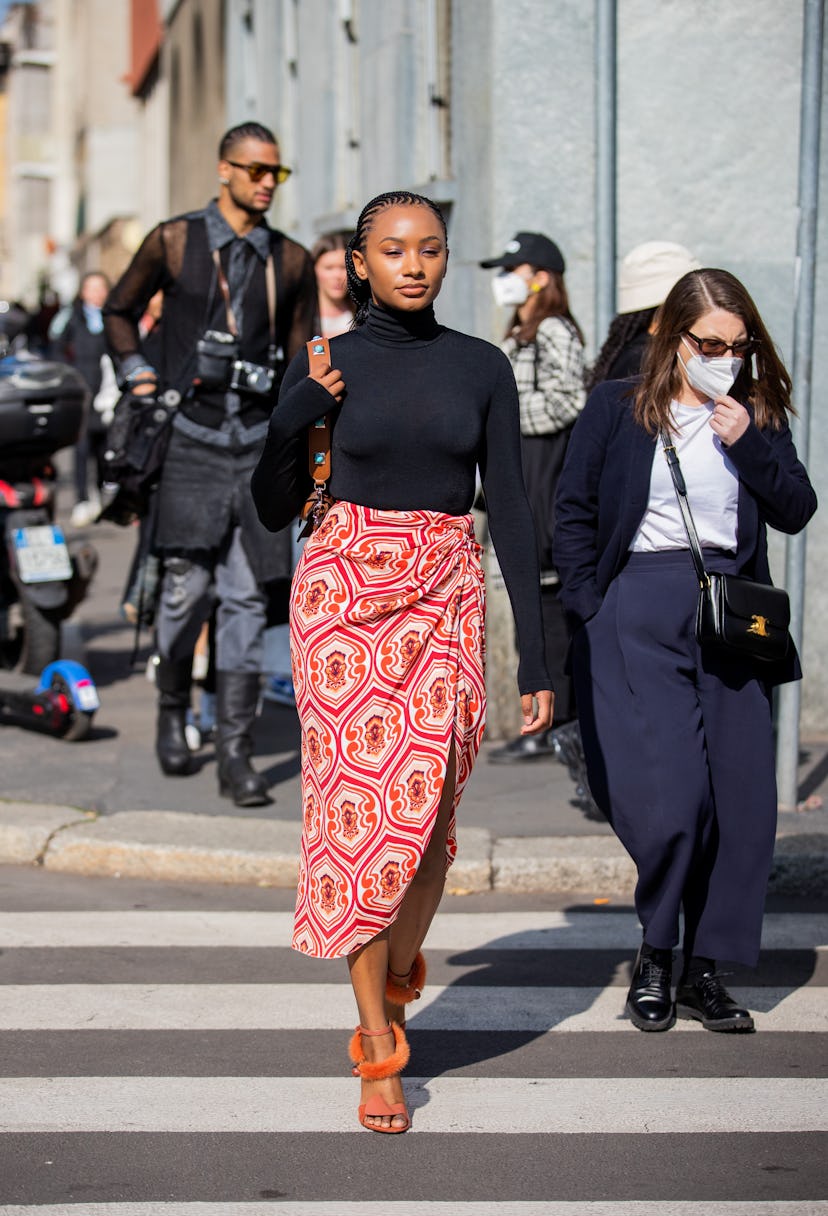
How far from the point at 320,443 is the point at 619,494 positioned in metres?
1.09

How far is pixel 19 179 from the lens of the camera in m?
70.1

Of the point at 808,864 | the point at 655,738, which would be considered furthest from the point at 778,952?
the point at 655,738

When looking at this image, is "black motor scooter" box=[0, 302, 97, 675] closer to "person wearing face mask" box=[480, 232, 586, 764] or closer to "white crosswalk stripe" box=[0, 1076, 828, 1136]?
"person wearing face mask" box=[480, 232, 586, 764]

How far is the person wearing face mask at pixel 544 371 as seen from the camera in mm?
7434

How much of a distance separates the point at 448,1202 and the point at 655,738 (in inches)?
59.3

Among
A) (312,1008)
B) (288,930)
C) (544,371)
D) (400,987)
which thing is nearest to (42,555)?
(544,371)

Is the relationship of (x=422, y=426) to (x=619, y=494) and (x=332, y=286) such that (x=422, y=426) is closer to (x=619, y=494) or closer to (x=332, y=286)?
(x=619, y=494)

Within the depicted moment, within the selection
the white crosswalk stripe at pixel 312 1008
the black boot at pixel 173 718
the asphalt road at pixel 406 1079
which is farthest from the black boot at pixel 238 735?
the white crosswalk stripe at pixel 312 1008

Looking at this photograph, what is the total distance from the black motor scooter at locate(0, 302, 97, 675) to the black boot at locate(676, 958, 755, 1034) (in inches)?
197

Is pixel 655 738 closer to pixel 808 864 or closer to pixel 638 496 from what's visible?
pixel 638 496

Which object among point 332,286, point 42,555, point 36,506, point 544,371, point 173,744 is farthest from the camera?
point 36,506

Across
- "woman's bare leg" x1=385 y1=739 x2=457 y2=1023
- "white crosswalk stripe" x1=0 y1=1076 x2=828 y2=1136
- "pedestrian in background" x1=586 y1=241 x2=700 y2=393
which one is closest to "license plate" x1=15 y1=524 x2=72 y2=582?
"pedestrian in background" x1=586 y1=241 x2=700 y2=393

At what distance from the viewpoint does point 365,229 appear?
409 cm

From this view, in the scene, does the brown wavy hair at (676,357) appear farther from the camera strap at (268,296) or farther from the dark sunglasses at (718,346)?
the camera strap at (268,296)
